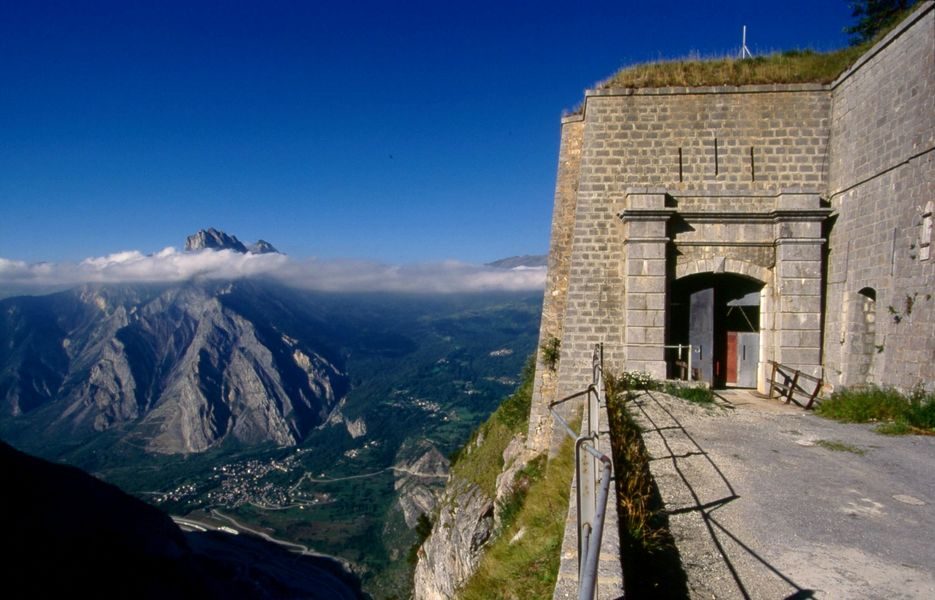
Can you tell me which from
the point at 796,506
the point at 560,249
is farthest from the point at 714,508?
the point at 560,249

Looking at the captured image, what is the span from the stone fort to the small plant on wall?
3.26 ft

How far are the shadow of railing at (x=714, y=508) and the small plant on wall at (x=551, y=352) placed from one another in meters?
5.13

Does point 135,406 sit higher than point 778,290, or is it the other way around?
point 778,290

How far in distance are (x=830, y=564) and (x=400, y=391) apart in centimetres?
18293

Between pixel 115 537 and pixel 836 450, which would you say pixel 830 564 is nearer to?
pixel 836 450

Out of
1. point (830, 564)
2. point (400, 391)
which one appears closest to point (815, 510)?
point (830, 564)

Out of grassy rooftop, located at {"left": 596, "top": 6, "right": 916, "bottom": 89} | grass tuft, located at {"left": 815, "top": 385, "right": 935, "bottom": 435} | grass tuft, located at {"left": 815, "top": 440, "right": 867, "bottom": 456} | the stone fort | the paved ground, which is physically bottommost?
grass tuft, located at {"left": 815, "top": 440, "right": 867, "bottom": 456}

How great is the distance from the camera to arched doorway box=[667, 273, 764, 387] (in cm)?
1350

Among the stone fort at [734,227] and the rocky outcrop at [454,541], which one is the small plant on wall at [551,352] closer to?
the stone fort at [734,227]

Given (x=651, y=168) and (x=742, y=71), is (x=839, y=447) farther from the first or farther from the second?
(x=742, y=71)

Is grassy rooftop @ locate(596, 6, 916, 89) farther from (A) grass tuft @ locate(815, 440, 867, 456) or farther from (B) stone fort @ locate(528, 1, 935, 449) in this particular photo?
(A) grass tuft @ locate(815, 440, 867, 456)

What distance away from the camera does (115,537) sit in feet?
83.9


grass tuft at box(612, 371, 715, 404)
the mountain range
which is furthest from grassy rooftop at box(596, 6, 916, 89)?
the mountain range

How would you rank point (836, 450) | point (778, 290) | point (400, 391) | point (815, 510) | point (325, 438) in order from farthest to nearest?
1. point (400, 391)
2. point (325, 438)
3. point (778, 290)
4. point (836, 450)
5. point (815, 510)
